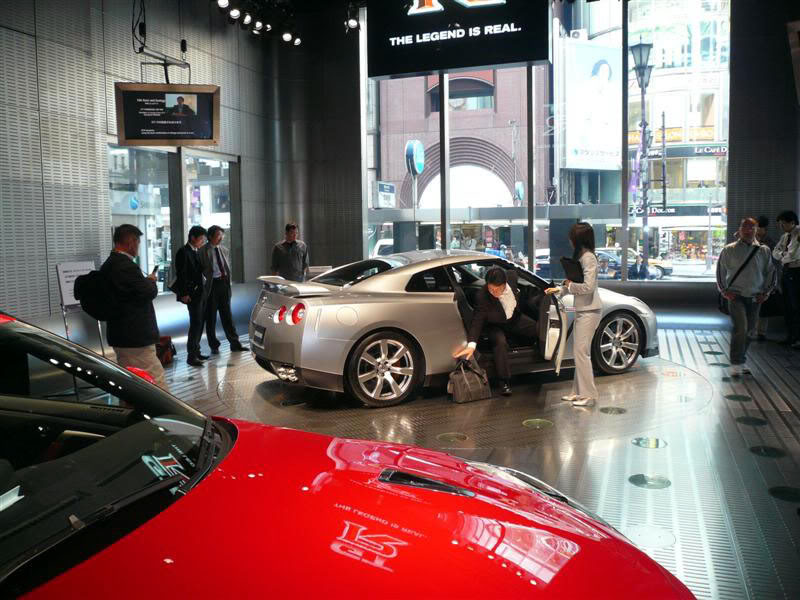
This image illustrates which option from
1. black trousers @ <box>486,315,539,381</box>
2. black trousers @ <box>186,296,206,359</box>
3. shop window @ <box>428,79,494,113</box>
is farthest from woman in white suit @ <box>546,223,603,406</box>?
shop window @ <box>428,79,494,113</box>

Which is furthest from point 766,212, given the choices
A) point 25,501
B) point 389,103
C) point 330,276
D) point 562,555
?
point 25,501

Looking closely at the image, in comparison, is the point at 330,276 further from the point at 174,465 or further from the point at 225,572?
the point at 225,572

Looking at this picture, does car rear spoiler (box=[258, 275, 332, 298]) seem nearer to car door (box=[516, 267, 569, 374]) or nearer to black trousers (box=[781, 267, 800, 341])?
car door (box=[516, 267, 569, 374])

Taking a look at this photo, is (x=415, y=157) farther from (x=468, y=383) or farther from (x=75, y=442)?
(x=75, y=442)

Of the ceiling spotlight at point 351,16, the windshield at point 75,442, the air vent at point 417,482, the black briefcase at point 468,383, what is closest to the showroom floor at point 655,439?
the black briefcase at point 468,383

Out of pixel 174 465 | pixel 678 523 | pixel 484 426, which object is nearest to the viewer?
pixel 174 465

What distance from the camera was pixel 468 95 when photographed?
1205 cm

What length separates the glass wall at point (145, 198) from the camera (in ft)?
30.1

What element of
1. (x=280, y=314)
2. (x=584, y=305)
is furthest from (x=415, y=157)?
(x=280, y=314)

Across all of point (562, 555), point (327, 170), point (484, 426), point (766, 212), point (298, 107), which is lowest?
point (484, 426)

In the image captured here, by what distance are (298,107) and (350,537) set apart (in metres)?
11.9

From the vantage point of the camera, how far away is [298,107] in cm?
1265

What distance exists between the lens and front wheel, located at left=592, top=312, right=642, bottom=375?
7.18 m

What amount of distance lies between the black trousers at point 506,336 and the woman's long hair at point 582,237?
955 mm
